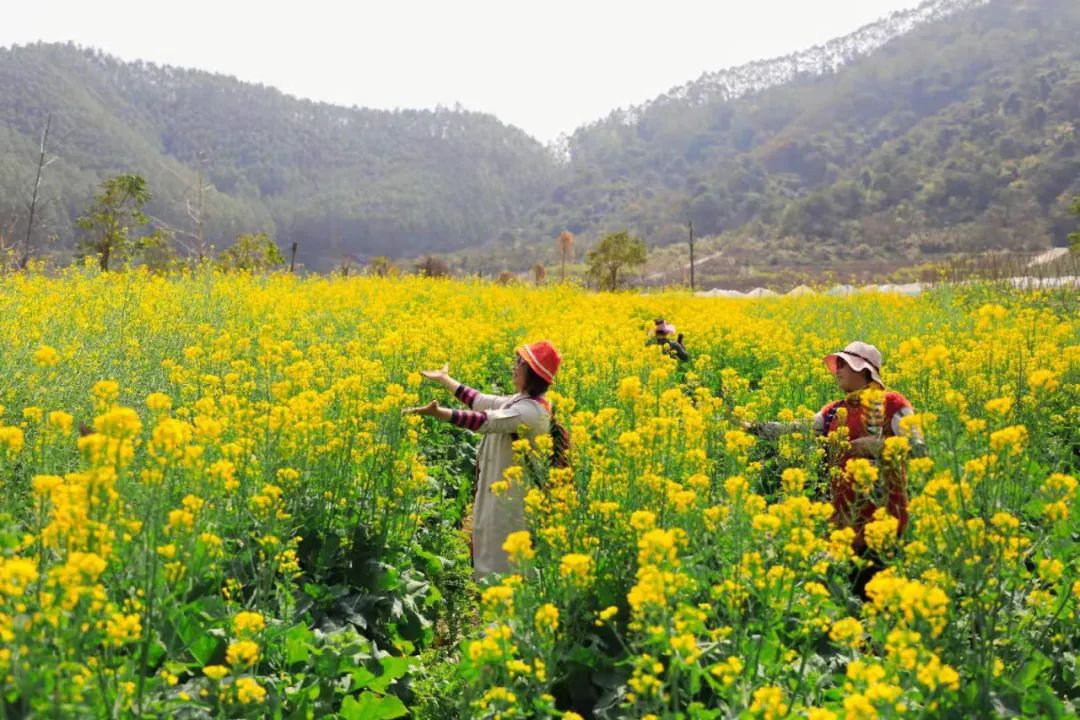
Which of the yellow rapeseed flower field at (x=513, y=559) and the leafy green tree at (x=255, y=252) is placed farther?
the leafy green tree at (x=255, y=252)

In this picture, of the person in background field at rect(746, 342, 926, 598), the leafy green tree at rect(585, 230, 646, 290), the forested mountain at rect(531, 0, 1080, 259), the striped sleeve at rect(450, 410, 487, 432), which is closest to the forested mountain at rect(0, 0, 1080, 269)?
the forested mountain at rect(531, 0, 1080, 259)

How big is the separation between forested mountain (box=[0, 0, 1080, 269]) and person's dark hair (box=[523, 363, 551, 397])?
6347cm

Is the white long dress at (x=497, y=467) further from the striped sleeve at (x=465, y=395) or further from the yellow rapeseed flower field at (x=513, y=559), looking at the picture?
the yellow rapeseed flower field at (x=513, y=559)

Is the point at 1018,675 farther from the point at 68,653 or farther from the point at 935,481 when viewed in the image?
the point at 68,653

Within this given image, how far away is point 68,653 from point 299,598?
4.97 ft

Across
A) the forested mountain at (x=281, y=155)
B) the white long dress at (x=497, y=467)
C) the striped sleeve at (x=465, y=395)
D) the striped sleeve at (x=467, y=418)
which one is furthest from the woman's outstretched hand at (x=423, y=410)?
the forested mountain at (x=281, y=155)

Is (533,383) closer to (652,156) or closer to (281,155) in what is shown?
(281,155)

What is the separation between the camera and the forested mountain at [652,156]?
80.2m

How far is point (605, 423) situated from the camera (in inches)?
159

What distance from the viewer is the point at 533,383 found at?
461 cm

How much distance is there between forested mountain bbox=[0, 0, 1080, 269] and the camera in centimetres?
8019

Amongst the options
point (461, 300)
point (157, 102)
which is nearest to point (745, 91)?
point (157, 102)

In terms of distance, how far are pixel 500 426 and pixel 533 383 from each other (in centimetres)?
34

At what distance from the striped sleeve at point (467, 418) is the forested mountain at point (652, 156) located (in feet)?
208
